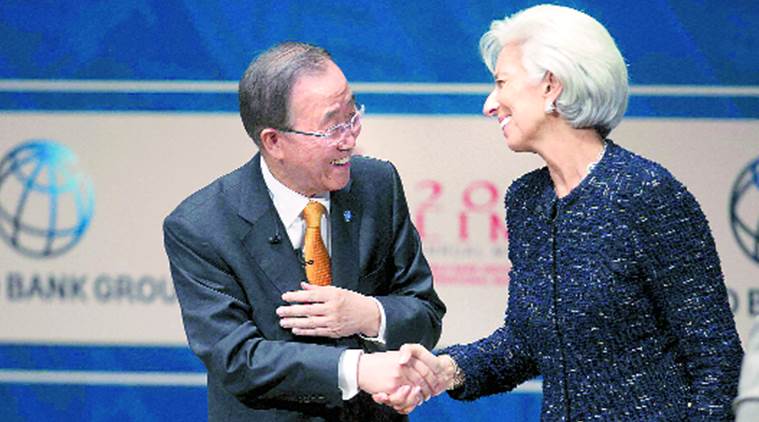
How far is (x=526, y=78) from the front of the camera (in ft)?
8.99

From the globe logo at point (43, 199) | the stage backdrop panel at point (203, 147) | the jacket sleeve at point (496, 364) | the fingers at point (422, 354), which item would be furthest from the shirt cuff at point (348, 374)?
the globe logo at point (43, 199)

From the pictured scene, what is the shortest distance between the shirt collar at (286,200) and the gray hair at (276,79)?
107 millimetres

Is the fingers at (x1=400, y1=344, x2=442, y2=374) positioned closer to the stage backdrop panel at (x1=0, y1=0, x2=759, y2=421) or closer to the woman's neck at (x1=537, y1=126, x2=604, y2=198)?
the woman's neck at (x1=537, y1=126, x2=604, y2=198)

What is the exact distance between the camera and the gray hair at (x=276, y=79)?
2.95 m

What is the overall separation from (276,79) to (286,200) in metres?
0.26

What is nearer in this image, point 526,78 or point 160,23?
point 526,78

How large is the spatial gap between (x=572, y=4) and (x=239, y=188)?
196cm

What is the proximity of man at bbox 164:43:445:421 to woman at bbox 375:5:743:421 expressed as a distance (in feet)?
1.08

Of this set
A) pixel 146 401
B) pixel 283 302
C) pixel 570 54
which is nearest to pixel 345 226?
pixel 283 302

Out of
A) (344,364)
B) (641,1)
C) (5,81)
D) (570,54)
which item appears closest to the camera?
(570,54)

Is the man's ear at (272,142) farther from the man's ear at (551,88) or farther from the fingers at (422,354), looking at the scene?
the man's ear at (551,88)

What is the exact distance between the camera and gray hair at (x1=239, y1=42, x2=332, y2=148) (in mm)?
2947

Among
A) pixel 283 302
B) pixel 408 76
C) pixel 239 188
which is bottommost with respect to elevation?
pixel 283 302

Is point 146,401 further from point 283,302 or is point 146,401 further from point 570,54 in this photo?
point 570,54
